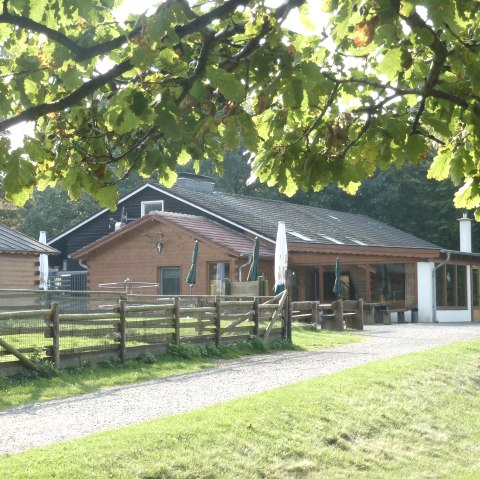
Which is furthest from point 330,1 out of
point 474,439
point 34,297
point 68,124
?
point 34,297

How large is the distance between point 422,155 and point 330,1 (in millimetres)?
1548

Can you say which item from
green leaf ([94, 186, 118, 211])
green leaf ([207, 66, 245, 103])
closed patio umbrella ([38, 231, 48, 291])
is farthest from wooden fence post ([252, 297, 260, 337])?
closed patio umbrella ([38, 231, 48, 291])

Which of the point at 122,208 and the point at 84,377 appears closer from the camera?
the point at 84,377

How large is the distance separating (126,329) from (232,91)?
35.4ft

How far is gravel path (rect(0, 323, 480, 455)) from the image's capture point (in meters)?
8.89

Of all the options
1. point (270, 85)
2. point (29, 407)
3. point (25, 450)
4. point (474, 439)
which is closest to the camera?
point (270, 85)

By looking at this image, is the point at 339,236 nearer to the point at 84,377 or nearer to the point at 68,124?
the point at 84,377

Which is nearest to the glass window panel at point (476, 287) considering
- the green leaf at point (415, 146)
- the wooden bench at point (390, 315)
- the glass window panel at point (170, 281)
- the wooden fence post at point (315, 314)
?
the wooden bench at point (390, 315)

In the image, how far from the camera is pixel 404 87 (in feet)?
20.8

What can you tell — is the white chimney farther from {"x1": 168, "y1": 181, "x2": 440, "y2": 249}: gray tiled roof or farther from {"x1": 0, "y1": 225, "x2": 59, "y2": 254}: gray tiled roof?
{"x1": 0, "y1": 225, "x2": 59, "y2": 254}: gray tiled roof

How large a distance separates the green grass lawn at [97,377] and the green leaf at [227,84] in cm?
694

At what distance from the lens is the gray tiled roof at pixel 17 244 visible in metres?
28.5

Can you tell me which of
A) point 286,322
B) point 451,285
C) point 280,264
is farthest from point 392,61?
point 451,285

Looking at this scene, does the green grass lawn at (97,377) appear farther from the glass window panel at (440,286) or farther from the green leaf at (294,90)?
the glass window panel at (440,286)
